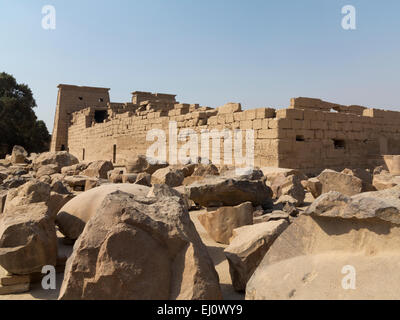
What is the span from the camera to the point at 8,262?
96.3 inches

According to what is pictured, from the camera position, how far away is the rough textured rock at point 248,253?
233 cm

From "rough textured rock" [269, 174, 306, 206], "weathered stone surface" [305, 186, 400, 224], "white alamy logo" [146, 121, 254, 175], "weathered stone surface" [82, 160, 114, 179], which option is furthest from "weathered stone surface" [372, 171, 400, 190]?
"weathered stone surface" [82, 160, 114, 179]

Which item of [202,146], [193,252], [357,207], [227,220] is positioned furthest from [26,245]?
[202,146]

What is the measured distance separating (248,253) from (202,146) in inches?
320

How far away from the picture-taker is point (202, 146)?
34.2 ft

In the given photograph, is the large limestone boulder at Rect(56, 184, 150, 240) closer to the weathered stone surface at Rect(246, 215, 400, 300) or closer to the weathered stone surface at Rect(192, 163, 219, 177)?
the weathered stone surface at Rect(246, 215, 400, 300)

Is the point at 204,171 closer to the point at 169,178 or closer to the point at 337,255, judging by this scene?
the point at 169,178

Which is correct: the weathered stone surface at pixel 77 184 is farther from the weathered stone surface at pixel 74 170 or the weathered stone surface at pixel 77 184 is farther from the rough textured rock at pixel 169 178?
the weathered stone surface at pixel 74 170

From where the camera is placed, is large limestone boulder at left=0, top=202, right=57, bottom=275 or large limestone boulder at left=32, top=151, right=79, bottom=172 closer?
large limestone boulder at left=0, top=202, right=57, bottom=275

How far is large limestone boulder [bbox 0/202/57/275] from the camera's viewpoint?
246cm

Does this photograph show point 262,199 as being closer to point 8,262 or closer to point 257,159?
point 8,262

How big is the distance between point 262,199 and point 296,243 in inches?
91.1

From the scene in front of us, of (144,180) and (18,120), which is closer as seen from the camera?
(144,180)

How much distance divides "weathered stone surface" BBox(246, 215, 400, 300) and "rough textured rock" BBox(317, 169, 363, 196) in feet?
9.95
